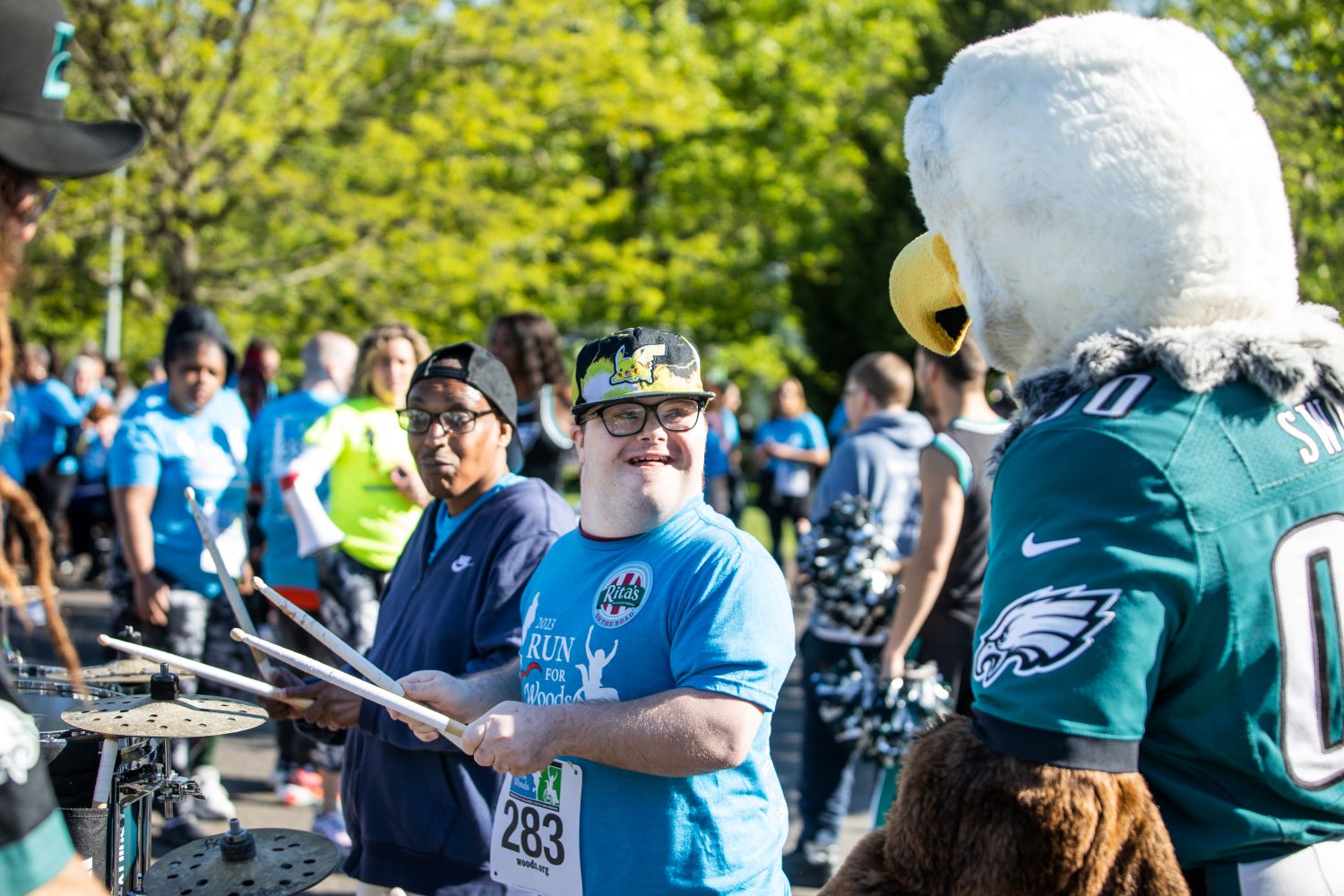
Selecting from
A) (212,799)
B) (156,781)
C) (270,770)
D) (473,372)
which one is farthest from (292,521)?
(156,781)

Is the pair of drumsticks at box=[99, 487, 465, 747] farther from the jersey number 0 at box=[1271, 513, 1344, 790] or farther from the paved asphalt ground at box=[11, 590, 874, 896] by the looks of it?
the paved asphalt ground at box=[11, 590, 874, 896]

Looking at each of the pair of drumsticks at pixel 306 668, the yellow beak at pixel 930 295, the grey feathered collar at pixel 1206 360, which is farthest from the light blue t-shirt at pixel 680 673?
the grey feathered collar at pixel 1206 360

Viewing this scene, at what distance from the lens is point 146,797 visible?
Result: 113 inches

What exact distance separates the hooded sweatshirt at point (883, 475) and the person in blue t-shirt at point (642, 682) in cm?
268

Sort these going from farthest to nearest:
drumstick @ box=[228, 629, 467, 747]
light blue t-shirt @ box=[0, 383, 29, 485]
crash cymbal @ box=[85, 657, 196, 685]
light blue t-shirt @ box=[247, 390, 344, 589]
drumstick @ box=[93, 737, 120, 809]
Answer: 1. light blue t-shirt @ box=[0, 383, 29, 485]
2. light blue t-shirt @ box=[247, 390, 344, 589]
3. crash cymbal @ box=[85, 657, 196, 685]
4. drumstick @ box=[93, 737, 120, 809]
5. drumstick @ box=[228, 629, 467, 747]

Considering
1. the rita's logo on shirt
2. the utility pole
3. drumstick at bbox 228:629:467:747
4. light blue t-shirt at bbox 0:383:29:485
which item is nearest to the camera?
drumstick at bbox 228:629:467:747

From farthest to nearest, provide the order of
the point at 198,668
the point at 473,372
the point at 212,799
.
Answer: the point at 212,799 < the point at 473,372 < the point at 198,668

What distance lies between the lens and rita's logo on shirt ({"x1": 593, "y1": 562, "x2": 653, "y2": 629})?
2191mm

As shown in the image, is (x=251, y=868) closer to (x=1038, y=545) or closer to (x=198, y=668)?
(x=198, y=668)

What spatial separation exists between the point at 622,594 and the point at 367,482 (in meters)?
2.80

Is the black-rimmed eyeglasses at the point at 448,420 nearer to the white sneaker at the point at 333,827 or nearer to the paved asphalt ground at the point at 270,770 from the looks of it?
the paved asphalt ground at the point at 270,770

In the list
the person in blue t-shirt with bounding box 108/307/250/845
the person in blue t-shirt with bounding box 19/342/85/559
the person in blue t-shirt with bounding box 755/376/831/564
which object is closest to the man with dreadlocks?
the person in blue t-shirt with bounding box 108/307/250/845

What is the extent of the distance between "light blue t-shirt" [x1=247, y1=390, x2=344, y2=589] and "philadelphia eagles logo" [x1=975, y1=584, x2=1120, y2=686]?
4.11m

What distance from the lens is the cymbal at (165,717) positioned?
248cm
